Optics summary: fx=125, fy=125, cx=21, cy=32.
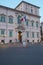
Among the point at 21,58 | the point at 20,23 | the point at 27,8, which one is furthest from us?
the point at 27,8

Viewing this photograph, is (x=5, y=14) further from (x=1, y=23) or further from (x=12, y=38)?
(x=12, y=38)

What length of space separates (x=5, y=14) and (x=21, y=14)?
556cm

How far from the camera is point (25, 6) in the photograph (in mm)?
38500

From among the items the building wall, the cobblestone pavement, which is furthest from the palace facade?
the cobblestone pavement

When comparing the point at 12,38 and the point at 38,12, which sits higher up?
the point at 38,12

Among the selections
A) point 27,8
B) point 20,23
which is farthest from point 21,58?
point 27,8

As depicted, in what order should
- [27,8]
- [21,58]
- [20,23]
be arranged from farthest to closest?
[27,8] < [20,23] < [21,58]

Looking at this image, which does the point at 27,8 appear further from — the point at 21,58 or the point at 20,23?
the point at 21,58

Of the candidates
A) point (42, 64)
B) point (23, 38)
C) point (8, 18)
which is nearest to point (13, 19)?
point (8, 18)

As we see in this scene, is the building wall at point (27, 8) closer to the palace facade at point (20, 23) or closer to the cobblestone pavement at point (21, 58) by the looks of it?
the palace facade at point (20, 23)

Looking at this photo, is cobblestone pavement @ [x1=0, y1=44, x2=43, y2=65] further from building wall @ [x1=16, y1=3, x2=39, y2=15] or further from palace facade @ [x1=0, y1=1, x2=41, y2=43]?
building wall @ [x1=16, y1=3, x2=39, y2=15]

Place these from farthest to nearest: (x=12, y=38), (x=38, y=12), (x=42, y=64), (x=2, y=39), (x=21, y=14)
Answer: (x=38, y=12) < (x=21, y=14) < (x=12, y=38) < (x=2, y=39) < (x=42, y=64)

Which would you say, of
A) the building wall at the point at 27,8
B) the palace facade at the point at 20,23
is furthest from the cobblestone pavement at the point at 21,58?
the building wall at the point at 27,8

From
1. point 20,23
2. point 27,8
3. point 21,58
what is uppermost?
point 27,8
